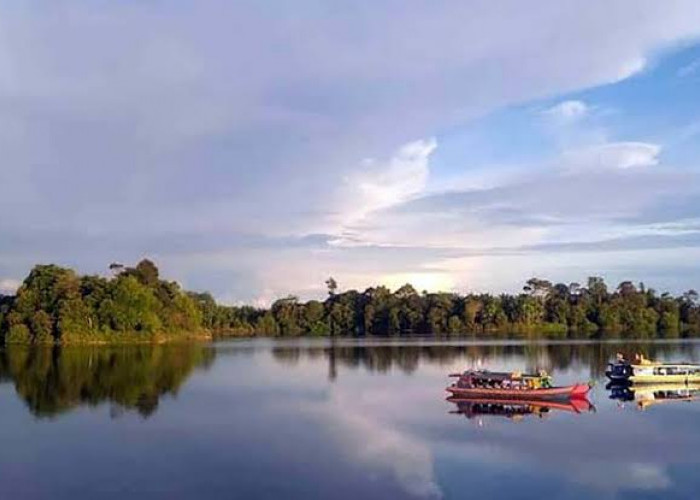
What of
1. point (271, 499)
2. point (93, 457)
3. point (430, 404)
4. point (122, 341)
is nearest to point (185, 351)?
point (122, 341)

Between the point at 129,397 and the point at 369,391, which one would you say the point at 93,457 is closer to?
the point at 129,397

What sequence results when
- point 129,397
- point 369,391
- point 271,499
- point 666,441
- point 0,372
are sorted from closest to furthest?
point 271,499 < point 666,441 < point 129,397 < point 369,391 < point 0,372

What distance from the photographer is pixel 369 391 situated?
4069 cm

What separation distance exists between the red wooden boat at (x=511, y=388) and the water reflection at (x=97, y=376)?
45.2 ft

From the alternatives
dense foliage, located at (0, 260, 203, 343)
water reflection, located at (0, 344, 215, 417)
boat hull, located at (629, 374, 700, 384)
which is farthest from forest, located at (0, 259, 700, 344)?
boat hull, located at (629, 374, 700, 384)

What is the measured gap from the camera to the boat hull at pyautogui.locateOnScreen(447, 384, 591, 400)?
35250mm

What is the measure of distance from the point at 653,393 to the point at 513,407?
10.4 m

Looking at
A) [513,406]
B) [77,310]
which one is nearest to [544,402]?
[513,406]

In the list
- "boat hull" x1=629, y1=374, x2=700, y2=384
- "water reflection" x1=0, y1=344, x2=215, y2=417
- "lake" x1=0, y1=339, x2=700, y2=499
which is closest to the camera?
"lake" x1=0, y1=339, x2=700, y2=499

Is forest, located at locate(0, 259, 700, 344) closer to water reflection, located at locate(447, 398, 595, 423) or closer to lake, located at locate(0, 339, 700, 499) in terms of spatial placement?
lake, located at locate(0, 339, 700, 499)

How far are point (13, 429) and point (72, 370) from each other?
24.9 m

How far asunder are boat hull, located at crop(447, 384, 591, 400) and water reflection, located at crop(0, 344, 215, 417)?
13.6 m

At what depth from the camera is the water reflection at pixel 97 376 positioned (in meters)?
36.0

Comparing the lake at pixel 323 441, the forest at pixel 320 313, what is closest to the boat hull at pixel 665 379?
the lake at pixel 323 441
